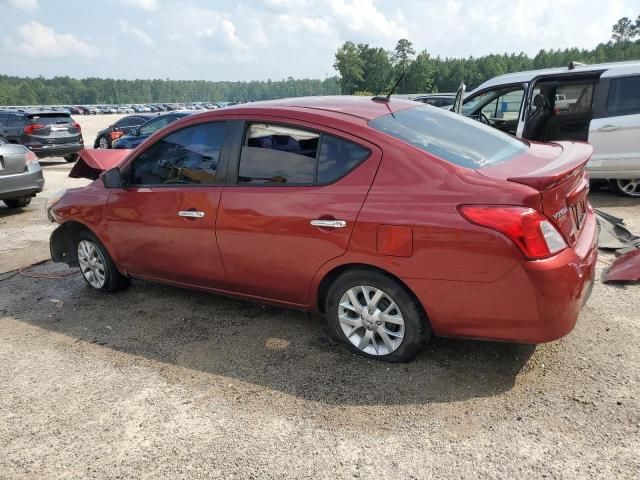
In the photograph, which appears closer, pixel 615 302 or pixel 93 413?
pixel 93 413

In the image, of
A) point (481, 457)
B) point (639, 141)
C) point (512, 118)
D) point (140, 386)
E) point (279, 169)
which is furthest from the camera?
point (512, 118)

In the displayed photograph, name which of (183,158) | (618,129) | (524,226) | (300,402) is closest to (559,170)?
(524,226)

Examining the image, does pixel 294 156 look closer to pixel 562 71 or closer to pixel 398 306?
pixel 398 306

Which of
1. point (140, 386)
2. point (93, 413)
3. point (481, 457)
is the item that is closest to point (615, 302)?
point (481, 457)

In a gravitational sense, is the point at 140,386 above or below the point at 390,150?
below

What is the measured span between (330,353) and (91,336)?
1945 millimetres

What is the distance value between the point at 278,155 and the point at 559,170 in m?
1.75

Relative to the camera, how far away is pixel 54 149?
15.0 m

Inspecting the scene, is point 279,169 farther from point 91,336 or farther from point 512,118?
point 512,118

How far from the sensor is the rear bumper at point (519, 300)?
103 inches

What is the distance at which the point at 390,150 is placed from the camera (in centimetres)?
302

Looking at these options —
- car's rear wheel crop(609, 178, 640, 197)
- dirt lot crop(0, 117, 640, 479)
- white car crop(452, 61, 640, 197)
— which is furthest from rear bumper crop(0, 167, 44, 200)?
car's rear wheel crop(609, 178, 640, 197)

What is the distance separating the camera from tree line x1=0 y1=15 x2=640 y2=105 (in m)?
74.9

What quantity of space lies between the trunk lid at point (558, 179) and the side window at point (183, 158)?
1.93 metres
